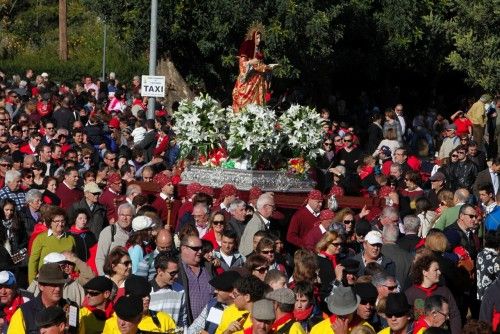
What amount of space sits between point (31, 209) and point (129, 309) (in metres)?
7.22

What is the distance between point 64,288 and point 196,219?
13.3ft

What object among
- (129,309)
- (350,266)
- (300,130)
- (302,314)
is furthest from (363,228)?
(129,309)

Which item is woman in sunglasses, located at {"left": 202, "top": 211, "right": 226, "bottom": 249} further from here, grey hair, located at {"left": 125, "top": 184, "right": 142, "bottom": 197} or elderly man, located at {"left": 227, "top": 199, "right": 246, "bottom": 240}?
grey hair, located at {"left": 125, "top": 184, "right": 142, "bottom": 197}

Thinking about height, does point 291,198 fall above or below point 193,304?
below

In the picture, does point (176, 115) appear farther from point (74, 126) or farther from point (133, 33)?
point (133, 33)

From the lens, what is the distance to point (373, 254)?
1529 cm

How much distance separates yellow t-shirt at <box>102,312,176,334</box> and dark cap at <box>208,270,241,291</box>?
0.71 m

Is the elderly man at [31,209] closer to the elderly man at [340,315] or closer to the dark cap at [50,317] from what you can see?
the elderly man at [340,315]

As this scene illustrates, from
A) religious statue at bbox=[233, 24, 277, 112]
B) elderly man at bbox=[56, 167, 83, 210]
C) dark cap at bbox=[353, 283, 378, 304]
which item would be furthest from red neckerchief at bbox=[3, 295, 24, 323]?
religious statue at bbox=[233, 24, 277, 112]

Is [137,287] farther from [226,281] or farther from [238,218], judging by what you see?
[238,218]

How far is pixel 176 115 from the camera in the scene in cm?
2170

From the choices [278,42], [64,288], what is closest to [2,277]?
[64,288]

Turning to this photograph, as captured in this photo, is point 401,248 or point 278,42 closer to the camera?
point 401,248

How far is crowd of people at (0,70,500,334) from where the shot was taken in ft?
40.1
